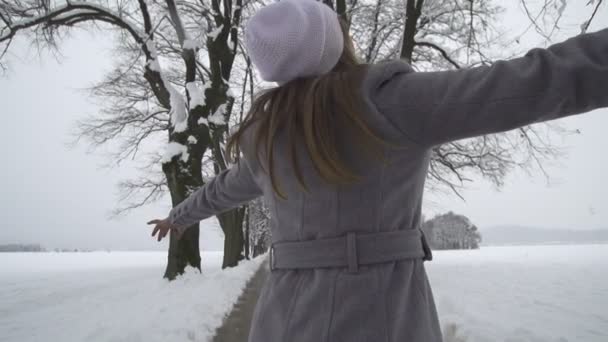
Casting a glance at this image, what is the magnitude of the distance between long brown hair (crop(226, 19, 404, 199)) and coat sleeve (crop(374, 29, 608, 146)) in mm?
90

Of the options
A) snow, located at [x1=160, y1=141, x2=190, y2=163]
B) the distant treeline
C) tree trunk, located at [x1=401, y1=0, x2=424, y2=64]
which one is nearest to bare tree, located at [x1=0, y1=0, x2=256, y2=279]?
snow, located at [x1=160, y1=141, x2=190, y2=163]

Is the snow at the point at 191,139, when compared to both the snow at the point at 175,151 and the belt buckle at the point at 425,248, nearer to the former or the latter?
the snow at the point at 175,151

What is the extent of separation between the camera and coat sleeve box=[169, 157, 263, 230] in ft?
5.27

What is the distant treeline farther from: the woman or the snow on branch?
the woman

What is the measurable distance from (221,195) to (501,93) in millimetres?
1325

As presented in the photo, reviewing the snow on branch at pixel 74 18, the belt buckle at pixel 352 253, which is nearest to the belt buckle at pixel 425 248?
the belt buckle at pixel 352 253

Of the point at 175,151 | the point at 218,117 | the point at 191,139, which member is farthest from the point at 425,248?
the point at 218,117

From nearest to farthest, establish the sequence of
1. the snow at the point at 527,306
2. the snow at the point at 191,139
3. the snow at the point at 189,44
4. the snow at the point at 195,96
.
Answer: the snow at the point at 527,306
the snow at the point at 191,139
the snow at the point at 195,96
the snow at the point at 189,44

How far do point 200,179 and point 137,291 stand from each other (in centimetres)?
283

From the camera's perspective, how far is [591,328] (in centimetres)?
418

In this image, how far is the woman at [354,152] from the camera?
812 mm

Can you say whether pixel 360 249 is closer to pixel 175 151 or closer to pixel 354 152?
pixel 354 152

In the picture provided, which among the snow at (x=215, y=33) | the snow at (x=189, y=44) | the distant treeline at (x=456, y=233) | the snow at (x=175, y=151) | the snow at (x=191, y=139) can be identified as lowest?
the distant treeline at (x=456, y=233)

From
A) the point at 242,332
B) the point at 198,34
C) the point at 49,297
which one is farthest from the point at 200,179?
the point at 198,34
